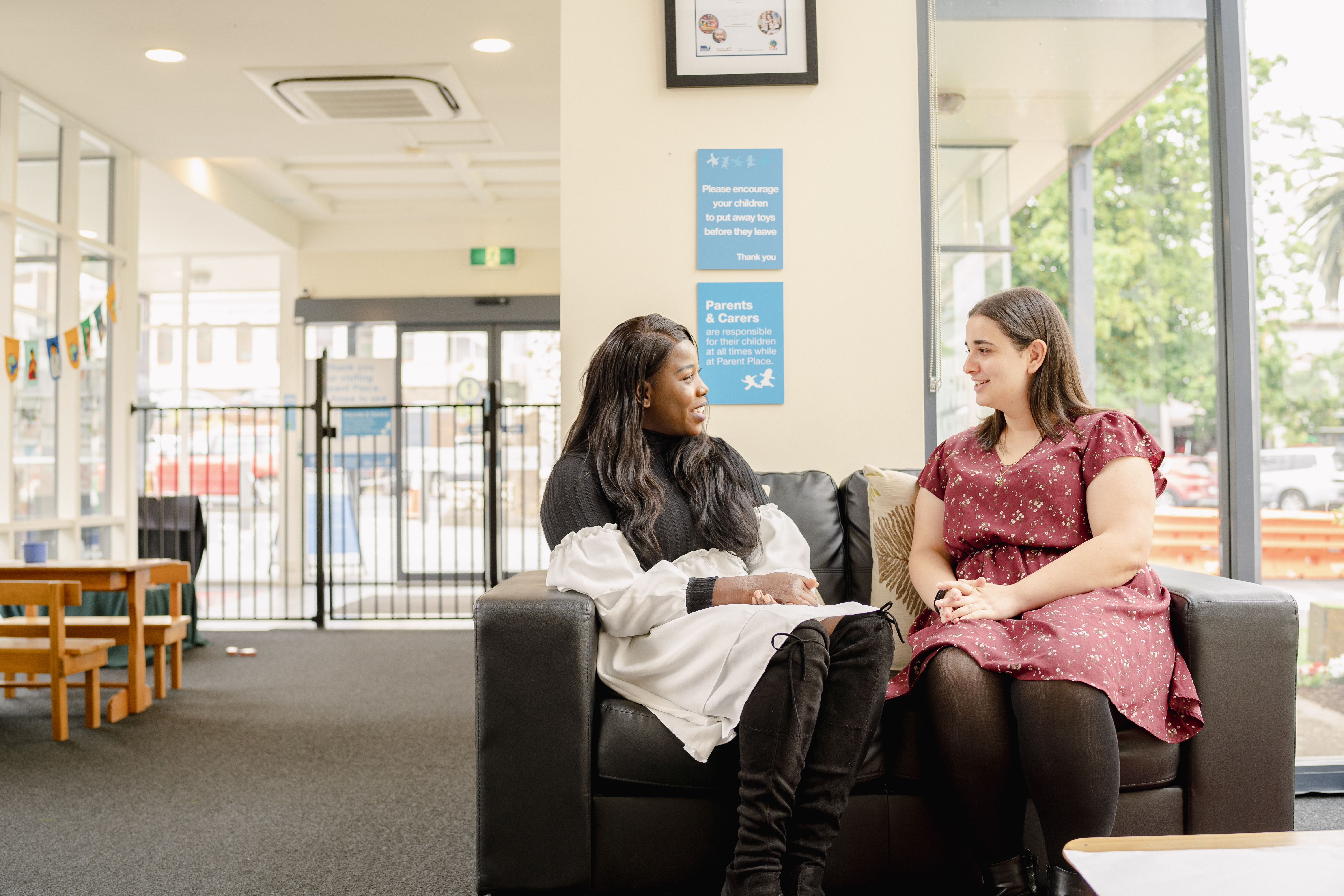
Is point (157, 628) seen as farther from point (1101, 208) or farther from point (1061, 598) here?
point (1101, 208)

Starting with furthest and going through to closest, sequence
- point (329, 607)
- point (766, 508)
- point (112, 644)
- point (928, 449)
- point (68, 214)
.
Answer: point (329, 607), point (68, 214), point (112, 644), point (928, 449), point (766, 508)

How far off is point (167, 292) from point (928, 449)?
7.83 metres

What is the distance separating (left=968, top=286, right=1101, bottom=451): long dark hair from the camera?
200 centimetres

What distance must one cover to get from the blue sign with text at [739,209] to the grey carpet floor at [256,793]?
1652 millimetres

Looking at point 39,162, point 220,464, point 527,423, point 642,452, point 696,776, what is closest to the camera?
point 696,776

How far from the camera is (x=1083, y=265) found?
2.95 meters

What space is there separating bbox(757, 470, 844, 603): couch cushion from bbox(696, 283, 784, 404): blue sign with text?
356mm

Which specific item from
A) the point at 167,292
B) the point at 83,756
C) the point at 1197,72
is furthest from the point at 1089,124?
the point at 167,292

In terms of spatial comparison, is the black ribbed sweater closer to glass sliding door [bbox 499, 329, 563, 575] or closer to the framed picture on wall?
the framed picture on wall

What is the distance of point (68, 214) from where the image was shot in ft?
16.6

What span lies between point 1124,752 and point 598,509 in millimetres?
1095

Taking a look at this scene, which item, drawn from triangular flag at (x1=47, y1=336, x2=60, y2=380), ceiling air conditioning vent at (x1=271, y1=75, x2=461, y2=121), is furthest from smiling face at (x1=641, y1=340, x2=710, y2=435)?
triangular flag at (x1=47, y1=336, x2=60, y2=380)

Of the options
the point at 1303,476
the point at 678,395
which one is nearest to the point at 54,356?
the point at 678,395

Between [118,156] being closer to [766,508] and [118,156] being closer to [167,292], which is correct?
[167,292]
